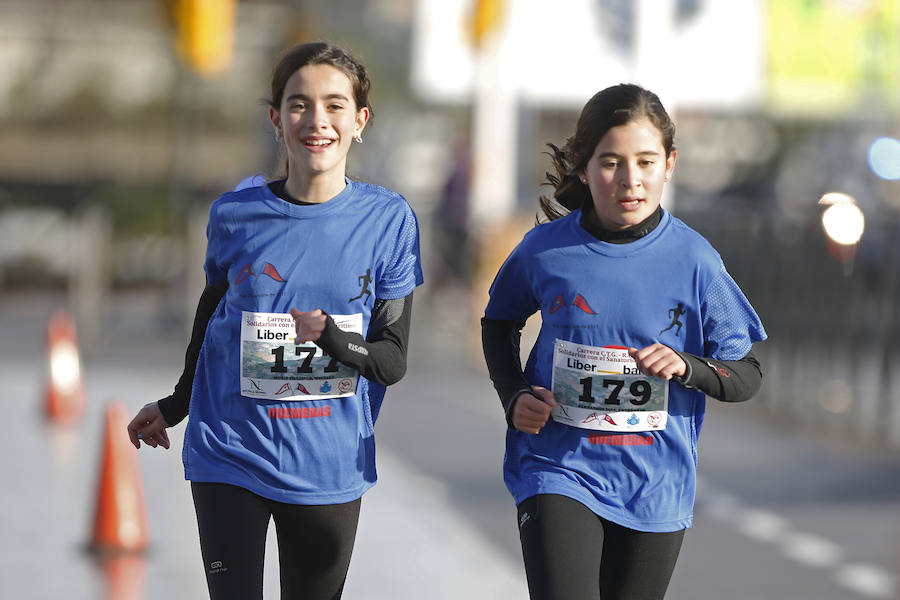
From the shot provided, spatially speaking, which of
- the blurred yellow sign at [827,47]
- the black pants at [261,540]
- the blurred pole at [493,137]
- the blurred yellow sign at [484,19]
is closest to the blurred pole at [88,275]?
the blurred pole at [493,137]

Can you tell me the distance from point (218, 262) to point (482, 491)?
5.25 metres

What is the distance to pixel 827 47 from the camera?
94.7 ft

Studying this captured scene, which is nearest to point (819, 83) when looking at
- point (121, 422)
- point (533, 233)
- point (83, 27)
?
point (83, 27)

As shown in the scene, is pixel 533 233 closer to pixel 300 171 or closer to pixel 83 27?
pixel 300 171

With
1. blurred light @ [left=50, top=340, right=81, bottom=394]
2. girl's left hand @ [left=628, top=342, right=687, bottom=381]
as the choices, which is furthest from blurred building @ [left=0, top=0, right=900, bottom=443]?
girl's left hand @ [left=628, top=342, right=687, bottom=381]

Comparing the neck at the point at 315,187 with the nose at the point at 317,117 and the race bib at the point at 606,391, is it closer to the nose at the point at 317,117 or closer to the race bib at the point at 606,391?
the nose at the point at 317,117

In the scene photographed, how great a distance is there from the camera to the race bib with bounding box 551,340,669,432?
4027mm

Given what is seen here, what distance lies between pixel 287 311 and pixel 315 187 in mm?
293

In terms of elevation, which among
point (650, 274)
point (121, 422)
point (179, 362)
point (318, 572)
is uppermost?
point (650, 274)

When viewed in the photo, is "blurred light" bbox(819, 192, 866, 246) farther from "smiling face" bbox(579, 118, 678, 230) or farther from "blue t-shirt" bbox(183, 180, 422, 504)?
"blue t-shirt" bbox(183, 180, 422, 504)

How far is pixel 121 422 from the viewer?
302 inches

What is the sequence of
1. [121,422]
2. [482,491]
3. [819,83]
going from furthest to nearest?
[819,83] < [482,491] < [121,422]

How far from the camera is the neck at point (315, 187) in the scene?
4070 millimetres

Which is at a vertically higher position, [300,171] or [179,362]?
[300,171]
